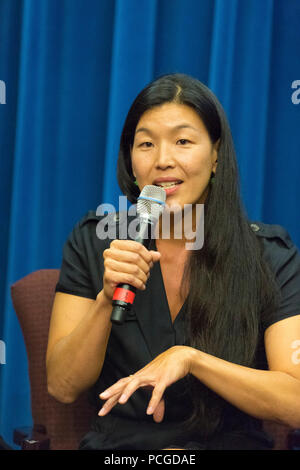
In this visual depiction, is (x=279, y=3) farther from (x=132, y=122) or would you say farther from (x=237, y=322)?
(x=237, y=322)

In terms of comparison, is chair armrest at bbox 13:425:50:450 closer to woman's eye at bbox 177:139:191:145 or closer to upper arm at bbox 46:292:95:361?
upper arm at bbox 46:292:95:361

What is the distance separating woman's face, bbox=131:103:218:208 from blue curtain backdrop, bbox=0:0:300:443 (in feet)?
1.75

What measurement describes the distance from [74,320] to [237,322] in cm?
34

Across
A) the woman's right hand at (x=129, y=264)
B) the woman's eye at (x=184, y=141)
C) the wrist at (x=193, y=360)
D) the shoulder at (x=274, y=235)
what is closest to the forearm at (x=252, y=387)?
the wrist at (x=193, y=360)

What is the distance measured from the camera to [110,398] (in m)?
0.83

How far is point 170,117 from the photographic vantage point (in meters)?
1.08

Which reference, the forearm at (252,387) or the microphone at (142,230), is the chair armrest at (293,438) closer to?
the forearm at (252,387)

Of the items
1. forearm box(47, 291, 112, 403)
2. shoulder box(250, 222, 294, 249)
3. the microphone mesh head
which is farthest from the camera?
shoulder box(250, 222, 294, 249)

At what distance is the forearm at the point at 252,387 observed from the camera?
3.02 feet

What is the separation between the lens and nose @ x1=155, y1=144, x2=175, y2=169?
40.8 inches

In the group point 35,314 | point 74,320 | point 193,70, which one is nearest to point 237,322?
point 74,320

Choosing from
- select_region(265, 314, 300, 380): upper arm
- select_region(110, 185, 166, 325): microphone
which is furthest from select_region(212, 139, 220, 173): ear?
select_region(265, 314, 300, 380): upper arm
